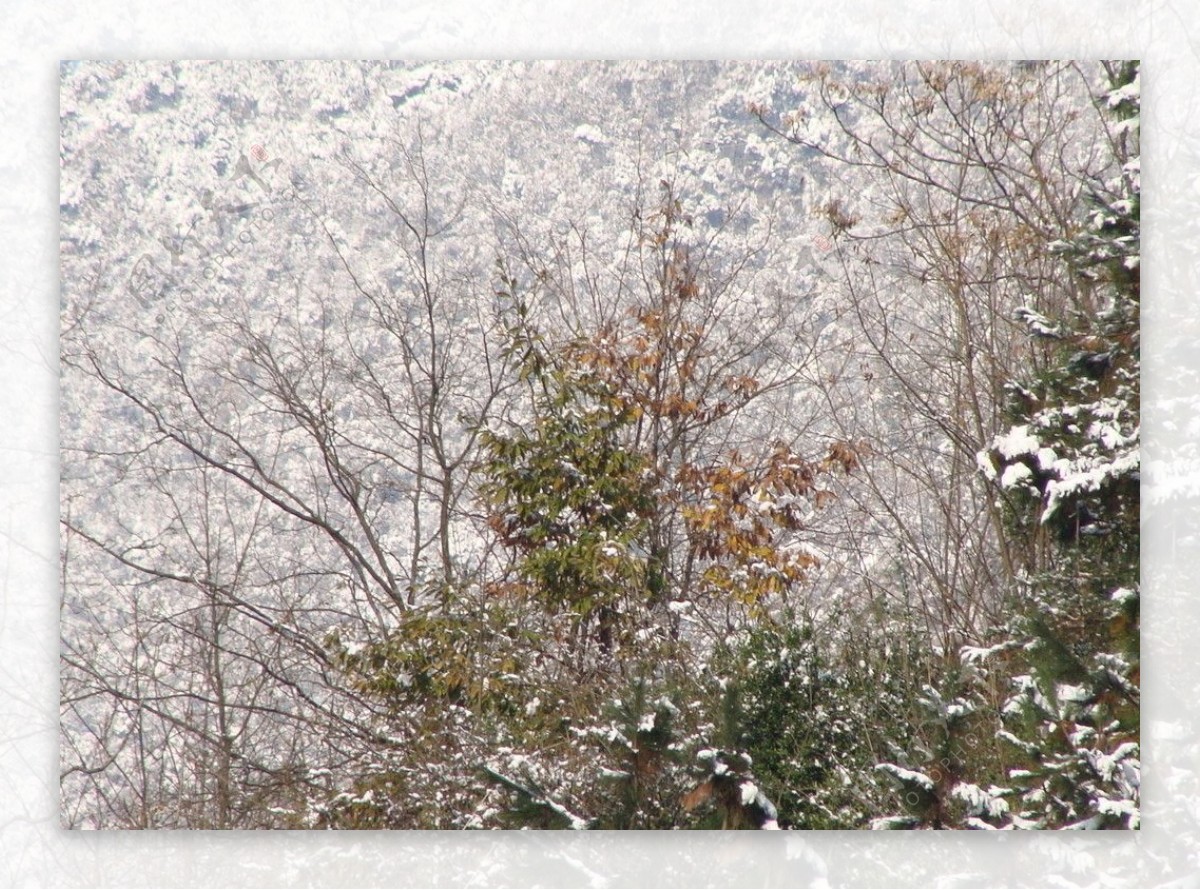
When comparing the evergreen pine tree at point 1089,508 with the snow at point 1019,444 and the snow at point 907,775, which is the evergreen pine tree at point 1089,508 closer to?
the snow at point 1019,444

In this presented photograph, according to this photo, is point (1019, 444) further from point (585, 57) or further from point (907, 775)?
point (585, 57)

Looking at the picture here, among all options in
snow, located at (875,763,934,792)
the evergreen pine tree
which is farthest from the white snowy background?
snow, located at (875,763,934,792)

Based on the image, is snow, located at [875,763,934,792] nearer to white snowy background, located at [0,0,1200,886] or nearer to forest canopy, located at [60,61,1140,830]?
forest canopy, located at [60,61,1140,830]

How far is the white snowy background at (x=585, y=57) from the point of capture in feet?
15.3

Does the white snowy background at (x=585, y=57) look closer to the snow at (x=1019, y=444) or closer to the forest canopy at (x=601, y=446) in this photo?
the forest canopy at (x=601, y=446)

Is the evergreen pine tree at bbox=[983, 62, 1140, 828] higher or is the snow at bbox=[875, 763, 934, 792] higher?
the evergreen pine tree at bbox=[983, 62, 1140, 828]

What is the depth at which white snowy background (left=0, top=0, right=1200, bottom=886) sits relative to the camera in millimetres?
4676

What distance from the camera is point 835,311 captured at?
4688 mm

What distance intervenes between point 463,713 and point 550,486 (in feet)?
2.54

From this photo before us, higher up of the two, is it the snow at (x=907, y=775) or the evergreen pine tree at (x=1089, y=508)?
the evergreen pine tree at (x=1089, y=508)

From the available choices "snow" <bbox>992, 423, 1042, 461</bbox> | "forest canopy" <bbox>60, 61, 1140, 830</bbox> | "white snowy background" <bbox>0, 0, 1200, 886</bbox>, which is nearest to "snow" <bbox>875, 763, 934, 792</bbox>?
"forest canopy" <bbox>60, 61, 1140, 830</bbox>

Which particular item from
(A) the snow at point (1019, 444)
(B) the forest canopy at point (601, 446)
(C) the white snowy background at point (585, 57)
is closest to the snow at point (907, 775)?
(B) the forest canopy at point (601, 446)

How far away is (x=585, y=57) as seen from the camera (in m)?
4.74

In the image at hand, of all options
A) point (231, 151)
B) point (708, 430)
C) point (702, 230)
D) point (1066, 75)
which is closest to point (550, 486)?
point (708, 430)
